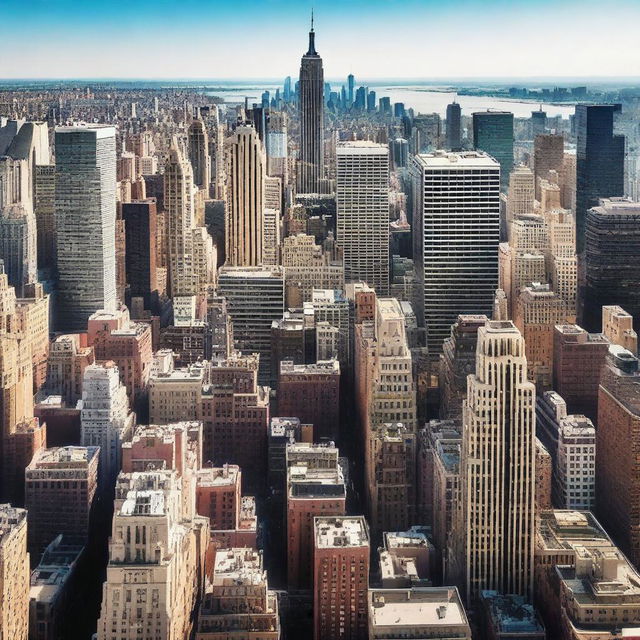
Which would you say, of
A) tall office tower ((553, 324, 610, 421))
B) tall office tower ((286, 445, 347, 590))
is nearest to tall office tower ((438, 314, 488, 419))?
tall office tower ((553, 324, 610, 421))

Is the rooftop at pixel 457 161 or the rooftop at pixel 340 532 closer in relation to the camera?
the rooftop at pixel 340 532

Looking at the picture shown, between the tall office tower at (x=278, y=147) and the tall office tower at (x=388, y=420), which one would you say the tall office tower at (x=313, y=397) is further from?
the tall office tower at (x=278, y=147)

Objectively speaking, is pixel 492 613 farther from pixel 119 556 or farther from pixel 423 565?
pixel 119 556

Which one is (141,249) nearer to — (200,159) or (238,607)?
(200,159)

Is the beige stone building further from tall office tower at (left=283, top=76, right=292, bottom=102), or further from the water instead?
tall office tower at (left=283, top=76, right=292, bottom=102)

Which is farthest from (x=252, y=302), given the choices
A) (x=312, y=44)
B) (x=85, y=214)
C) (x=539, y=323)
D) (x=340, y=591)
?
(x=340, y=591)

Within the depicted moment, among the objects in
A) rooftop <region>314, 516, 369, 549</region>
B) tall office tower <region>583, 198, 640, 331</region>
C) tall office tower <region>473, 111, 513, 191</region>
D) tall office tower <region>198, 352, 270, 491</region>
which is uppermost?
tall office tower <region>473, 111, 513, 191</region>

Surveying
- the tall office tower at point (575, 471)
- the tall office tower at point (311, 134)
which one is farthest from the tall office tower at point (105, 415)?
the tall office tower at point (311, 134)
